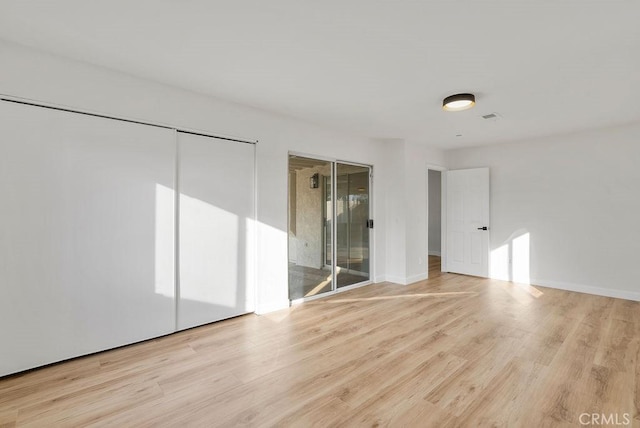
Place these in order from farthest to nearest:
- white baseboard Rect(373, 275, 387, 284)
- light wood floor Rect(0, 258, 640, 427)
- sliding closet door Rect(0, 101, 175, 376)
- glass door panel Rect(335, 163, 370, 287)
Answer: white baseboard Rect(373, 275, 387, 284) < glass door panel Rect(335, 163, 370, 287) < sliding closet door Rect(0, 101, 175, 376) < light wood floor Rect(0, 258, 640, 427)

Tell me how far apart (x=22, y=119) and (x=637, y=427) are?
184 inches

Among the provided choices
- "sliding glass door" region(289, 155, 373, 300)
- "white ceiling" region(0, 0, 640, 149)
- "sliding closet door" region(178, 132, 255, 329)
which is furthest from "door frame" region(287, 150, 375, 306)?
"white ceiling" region(0, 0, 640, 149)

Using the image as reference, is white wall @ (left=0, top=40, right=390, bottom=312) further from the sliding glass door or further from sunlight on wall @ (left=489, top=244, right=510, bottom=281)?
sunlight on wall @ (left=489, top=244, right=510, bottom=281)

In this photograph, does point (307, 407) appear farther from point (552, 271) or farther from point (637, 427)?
point (552, 271)

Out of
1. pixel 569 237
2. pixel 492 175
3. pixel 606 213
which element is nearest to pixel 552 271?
pixel 569 237

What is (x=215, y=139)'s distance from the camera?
3.42 meters

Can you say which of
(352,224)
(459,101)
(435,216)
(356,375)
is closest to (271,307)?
(356,375)

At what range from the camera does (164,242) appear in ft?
10.1

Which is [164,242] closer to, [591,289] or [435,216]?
[591,289]

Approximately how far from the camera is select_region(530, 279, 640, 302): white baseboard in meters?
4.36

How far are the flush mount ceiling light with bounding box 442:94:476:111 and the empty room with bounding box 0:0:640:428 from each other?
34mm

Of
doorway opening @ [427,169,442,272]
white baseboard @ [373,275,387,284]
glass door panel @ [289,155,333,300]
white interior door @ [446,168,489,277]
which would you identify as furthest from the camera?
doorway opening @ [427,169,442,272]

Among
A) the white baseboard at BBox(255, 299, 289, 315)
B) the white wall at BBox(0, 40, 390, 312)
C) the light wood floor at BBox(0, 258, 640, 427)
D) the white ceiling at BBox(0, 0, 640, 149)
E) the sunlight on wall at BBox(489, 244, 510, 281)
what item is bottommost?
the light wood floor at BBox(0, 258, 640, 427)

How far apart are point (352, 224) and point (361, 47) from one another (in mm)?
3077
